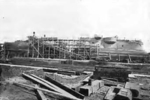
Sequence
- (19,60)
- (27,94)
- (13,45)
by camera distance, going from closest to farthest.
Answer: (27,94) < (19,60) < (13,45)

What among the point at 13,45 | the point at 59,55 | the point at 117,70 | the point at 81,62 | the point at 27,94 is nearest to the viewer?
the point at 27,94

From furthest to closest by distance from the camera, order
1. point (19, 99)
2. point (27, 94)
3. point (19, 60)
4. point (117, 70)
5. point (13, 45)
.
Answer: point (13, 45)
point (19, 60)
point (117, 70)
point (27, 94)
point (19, 99)

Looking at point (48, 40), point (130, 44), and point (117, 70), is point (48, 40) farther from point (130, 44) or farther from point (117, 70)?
point (130, 44)

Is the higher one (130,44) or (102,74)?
(130,44)

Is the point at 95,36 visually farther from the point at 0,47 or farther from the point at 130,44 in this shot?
the point at 0,47

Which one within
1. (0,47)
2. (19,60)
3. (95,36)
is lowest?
(19,60)

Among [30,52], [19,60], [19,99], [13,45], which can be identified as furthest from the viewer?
[13,45]

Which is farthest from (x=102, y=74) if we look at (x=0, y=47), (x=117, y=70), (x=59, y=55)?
(x=0, y=47)

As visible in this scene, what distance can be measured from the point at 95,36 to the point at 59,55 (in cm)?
1689

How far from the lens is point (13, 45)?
1362 inches

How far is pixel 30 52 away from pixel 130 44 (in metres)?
29.7

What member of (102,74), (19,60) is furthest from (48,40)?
(102,74)

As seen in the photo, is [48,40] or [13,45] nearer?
[48,40]

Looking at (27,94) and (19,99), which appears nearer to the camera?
(19,99)
